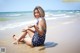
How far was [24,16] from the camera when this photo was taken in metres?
1.94

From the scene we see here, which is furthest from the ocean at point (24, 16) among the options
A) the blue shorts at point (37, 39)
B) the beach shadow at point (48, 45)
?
the beach shadow at point (48, 45)

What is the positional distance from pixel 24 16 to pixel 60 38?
439mm

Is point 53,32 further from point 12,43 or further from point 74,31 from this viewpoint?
point 12,43

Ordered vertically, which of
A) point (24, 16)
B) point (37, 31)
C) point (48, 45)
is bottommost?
point (48, 45)

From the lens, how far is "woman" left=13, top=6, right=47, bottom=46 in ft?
6.21

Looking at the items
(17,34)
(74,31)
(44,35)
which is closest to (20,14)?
(17,34)

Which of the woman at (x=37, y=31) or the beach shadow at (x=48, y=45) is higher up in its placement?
the woman at (x=37, y=31)

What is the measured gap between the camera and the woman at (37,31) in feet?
6.21

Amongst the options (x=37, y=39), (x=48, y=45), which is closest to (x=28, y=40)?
(x=37, y=39)

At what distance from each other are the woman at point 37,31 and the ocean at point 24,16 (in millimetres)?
50

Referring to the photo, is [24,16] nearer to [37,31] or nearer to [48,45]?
[37,31]

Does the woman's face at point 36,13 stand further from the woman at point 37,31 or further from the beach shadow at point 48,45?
the beach shadow at point 48,45

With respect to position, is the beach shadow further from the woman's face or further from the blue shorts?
the woman's face

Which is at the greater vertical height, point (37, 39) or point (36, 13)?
point (36, 13)
